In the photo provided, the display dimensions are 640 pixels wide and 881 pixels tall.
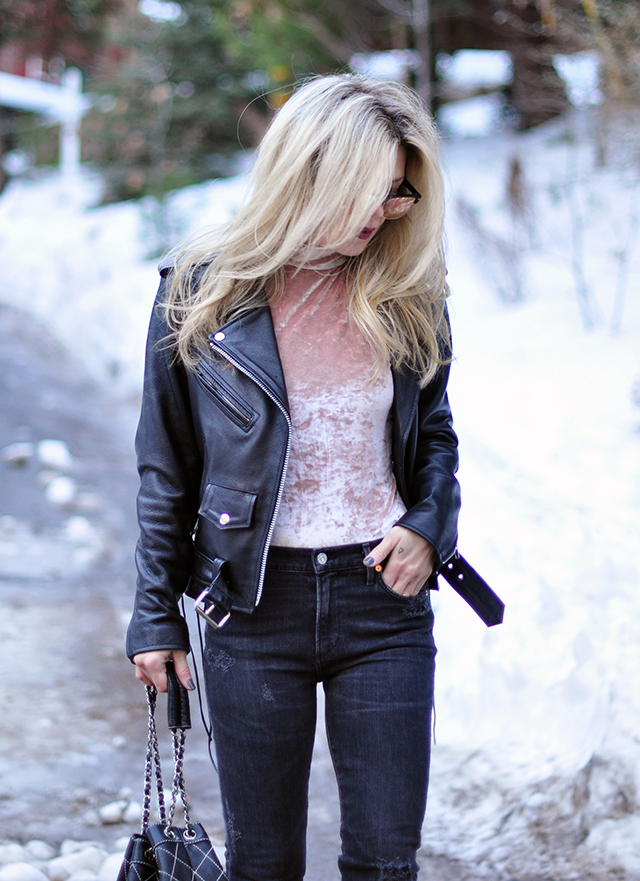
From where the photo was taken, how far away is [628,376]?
6281 mm

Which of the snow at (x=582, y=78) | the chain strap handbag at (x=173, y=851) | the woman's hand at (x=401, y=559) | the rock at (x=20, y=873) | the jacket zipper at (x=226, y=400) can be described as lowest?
the rock at (x=20, y=873)

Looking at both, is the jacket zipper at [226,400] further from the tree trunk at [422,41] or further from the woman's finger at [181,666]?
the tree trunk at [422,41]

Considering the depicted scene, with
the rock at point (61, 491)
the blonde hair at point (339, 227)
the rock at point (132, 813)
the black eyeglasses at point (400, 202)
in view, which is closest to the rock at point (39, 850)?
the rock at point (132, 813)

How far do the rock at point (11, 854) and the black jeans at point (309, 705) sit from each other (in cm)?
133

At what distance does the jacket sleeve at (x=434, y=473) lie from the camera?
1.87 meters

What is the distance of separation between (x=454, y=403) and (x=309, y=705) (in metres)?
4.64

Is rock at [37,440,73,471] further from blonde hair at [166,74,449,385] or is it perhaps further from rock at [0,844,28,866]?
blonde hair at [166,74,449,385]

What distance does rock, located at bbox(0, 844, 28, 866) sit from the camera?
2.80 meters

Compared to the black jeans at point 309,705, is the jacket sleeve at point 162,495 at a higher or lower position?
higher

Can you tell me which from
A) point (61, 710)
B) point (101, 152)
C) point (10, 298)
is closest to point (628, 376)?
point (61, 710)

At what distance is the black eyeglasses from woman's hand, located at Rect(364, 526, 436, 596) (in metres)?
0.68

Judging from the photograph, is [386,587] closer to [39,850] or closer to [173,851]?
[173,851]

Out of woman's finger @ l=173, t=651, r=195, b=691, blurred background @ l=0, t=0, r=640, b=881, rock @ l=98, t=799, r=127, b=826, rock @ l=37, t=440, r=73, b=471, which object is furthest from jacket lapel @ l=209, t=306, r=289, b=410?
rock @ l=37, t=440, r=73, b=471

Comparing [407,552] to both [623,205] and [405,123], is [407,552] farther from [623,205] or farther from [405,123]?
[623,205]
